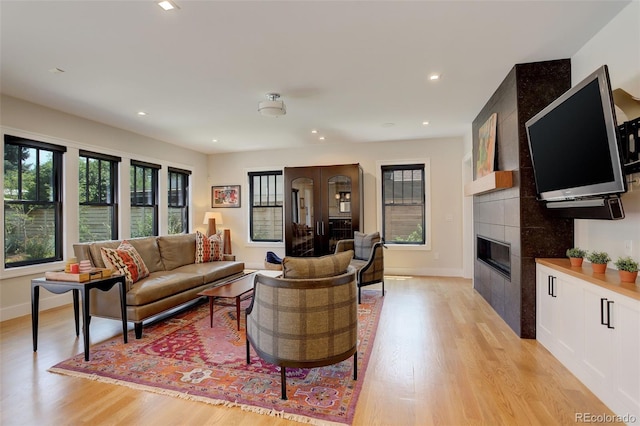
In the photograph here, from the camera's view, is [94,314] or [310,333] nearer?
[310,333]

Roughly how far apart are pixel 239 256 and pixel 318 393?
537 cm

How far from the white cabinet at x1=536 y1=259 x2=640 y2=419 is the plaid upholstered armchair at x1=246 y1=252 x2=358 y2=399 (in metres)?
1.63

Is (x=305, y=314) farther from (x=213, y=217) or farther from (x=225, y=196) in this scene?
(x=225, y=196)

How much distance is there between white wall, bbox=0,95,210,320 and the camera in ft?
12.2

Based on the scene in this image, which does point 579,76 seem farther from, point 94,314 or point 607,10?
point 94,314

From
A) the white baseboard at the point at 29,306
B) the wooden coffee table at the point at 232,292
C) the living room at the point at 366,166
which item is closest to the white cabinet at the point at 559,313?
the living room at the point at 366,166

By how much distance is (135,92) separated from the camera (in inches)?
142

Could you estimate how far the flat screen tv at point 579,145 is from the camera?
75.9 inches

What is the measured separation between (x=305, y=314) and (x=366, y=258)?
3.03 meters

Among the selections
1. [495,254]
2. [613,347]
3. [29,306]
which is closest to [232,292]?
[29,306]

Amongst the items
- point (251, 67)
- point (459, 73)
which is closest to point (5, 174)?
point (251, 67)

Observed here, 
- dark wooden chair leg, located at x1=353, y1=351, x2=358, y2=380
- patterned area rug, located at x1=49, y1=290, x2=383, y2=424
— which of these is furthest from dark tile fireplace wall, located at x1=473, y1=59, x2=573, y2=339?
dark wooden chair leg, located at x1=353, y1=351, x2=358, y2=380

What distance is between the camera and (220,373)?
241 centimetres

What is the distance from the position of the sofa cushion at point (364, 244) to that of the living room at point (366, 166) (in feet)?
4.08
